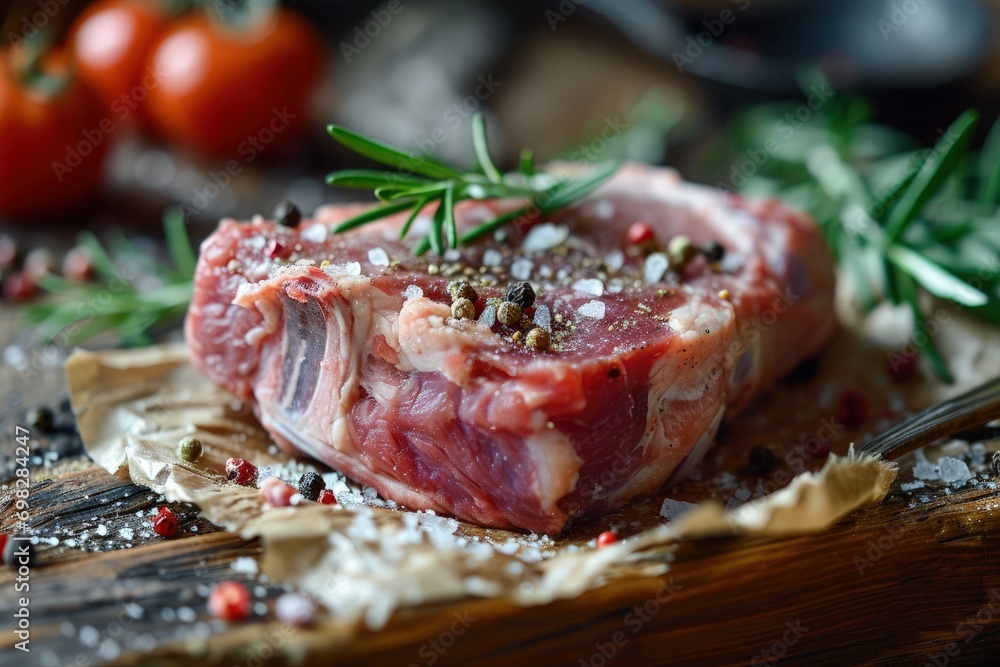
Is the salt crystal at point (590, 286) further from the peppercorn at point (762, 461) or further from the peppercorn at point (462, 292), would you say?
the peppercorn at point (762, 461)

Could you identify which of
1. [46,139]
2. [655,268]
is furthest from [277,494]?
[46,139]

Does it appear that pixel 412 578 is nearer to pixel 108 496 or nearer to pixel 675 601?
pixel 675 601

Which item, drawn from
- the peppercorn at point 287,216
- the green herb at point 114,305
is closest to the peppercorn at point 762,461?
the peppercorn at point 287,216

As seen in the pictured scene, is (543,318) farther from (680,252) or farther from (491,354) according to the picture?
(680,252)

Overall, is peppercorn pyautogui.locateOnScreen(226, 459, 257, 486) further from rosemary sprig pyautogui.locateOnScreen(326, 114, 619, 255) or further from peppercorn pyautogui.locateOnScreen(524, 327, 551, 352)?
peppercorn pyautogui.locateOnScreen(524, 327, 551, 352)

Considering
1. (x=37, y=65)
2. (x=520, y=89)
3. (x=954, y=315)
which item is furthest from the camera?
(x=520, y=89)

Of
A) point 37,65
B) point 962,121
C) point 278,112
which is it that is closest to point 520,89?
point 278,112
